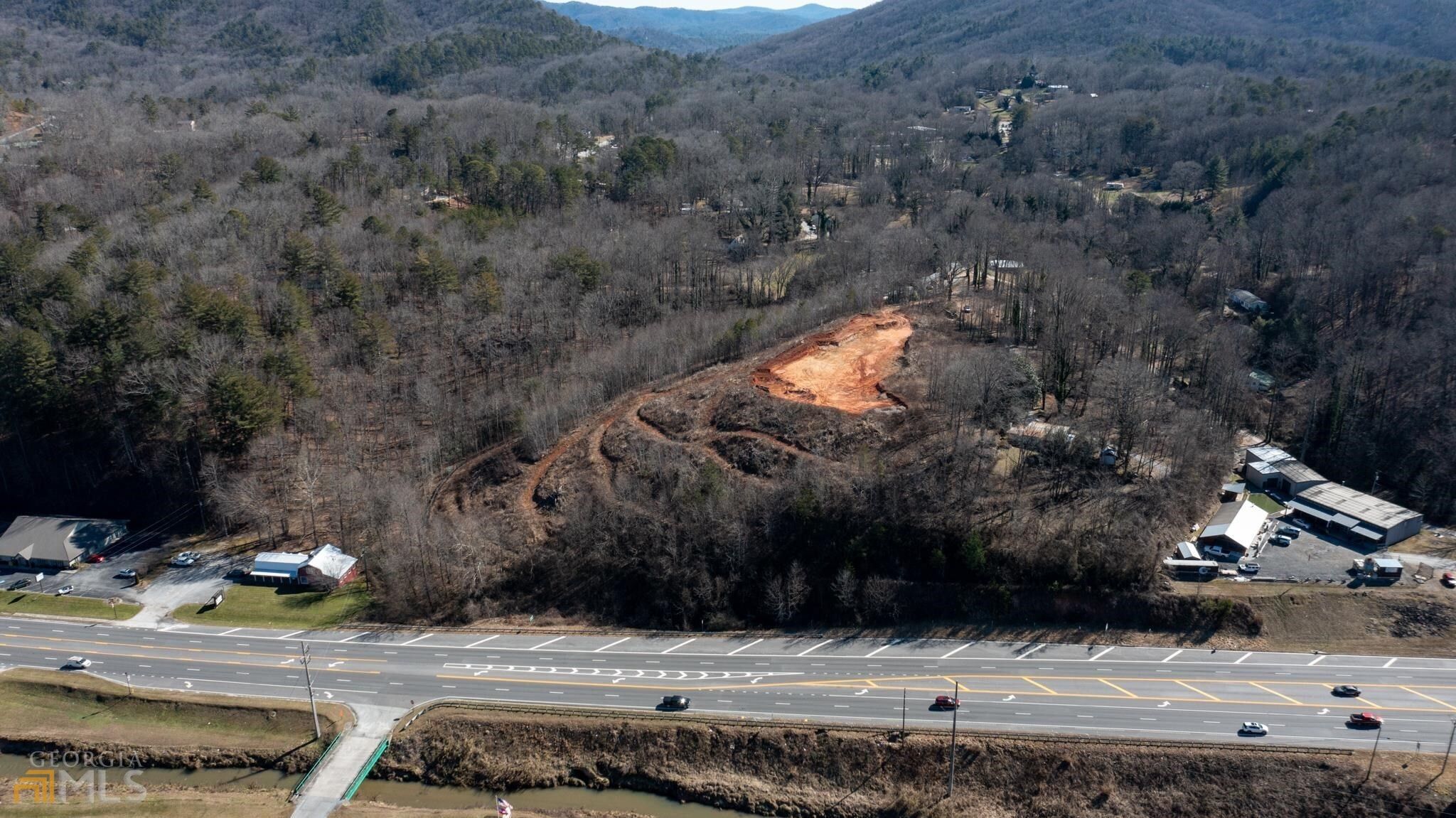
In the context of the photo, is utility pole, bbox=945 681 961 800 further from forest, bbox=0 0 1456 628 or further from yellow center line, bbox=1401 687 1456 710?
yellow center line, bbox=1401 687 1456 710

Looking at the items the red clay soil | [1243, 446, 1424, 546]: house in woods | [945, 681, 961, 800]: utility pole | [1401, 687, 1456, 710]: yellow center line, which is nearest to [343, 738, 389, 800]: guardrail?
[945, 681, 961, 800]: utility pole

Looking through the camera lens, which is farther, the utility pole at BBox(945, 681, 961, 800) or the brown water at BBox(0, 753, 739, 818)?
the brown water at BBox(0, 753, 739, 818)

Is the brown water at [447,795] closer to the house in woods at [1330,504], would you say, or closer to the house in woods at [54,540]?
the house in woods at [54,540]

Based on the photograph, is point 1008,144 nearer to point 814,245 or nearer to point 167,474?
point 814,245

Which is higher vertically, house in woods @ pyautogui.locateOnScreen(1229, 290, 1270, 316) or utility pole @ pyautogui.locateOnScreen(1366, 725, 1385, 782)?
house in woods @ pyautogui.locateOnScreen(1229, 290, 1270, 316)

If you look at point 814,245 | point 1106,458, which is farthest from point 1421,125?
point 1106,458

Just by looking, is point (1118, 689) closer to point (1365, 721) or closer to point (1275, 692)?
point (1275, 692)

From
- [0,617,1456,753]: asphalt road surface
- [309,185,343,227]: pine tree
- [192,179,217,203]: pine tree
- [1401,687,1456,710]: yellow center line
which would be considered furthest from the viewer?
[192,179,217,203]: pine tree
